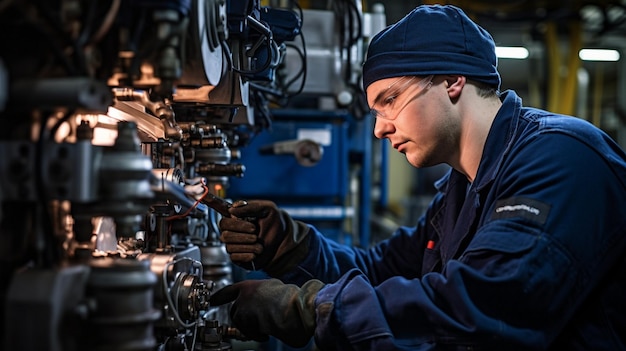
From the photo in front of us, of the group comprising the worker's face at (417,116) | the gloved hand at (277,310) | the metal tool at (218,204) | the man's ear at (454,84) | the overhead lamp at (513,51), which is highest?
the overhead lamp at (513,51)

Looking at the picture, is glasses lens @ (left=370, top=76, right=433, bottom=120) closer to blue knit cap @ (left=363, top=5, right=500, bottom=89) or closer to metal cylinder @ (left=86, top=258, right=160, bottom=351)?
blue knit cap @ (left=363, top=5, right=500, bottom=89)

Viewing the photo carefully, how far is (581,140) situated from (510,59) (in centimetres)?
450

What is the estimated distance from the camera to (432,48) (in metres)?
1.44

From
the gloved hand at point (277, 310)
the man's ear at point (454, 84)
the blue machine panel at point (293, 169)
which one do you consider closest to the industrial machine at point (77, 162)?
the gloved hand at point (277, 310)

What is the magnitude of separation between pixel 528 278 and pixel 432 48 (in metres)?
0.56

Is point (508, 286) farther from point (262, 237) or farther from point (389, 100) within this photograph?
point (262, 237)

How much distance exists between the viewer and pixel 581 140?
1.29 metres

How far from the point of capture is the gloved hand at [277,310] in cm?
124

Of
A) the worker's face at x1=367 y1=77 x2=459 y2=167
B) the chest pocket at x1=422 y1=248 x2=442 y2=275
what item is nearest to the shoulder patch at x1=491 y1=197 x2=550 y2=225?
the worker's face at x1=367 y1=77 x2=459 y2=167

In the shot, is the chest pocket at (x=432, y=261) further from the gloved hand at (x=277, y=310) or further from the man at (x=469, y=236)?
the gloved hand at (x=277, y=310)

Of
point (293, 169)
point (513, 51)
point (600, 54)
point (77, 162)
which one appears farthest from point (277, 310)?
point (600, 54)

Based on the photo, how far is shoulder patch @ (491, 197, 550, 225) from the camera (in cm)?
118

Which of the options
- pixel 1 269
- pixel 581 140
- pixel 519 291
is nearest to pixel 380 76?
pixel 581 140

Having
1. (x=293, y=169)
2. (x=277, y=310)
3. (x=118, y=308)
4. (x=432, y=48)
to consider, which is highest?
(x=432, y=48)
